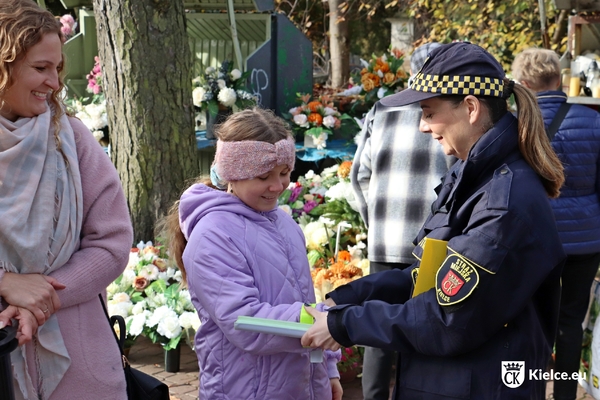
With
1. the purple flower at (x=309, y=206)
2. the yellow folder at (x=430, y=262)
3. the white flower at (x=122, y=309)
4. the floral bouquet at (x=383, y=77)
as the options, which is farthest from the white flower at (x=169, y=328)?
the floral bouquet at (x=383, y=77)

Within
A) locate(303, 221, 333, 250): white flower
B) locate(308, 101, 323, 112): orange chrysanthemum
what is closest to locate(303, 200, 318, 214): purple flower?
locate(303, 221, 333, 250): white flower

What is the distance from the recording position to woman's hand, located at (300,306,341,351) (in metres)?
2.14

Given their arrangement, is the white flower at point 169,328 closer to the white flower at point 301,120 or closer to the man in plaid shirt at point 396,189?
the man in plaid shirt at point 396,189

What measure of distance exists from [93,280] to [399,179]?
211cm

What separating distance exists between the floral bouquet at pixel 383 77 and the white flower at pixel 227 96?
1204 millimetres

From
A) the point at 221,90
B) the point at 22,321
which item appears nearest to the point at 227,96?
the point at 221,90

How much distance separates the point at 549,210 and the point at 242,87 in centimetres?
518

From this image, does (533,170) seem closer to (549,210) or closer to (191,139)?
(549,210)

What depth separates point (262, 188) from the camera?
2.50 meters

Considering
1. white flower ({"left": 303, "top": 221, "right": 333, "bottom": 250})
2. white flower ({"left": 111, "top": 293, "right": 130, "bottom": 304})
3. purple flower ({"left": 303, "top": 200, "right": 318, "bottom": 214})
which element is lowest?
white flower ({"left": 111, "top": 293, "right": 130, "bottom": 304})

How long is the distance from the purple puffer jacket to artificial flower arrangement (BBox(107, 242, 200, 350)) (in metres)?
2.04

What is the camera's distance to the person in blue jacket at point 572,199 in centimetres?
397

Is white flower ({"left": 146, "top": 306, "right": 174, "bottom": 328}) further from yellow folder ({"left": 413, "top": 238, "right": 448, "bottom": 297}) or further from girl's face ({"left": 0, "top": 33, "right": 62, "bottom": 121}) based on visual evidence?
yellow folder ({"left": 413, "top": 238, "right": 448, "bottom": 297})

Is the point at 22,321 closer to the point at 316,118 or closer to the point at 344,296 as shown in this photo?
the point at 344,296
